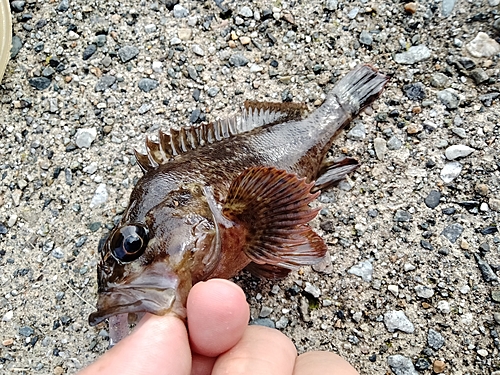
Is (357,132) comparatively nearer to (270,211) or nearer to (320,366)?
(270,211)

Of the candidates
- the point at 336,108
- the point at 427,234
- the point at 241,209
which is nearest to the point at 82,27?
the point at 336,108

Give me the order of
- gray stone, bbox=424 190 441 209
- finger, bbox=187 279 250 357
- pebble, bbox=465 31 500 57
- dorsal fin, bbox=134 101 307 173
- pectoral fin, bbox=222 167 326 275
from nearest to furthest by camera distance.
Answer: finger, bbox=187 279 250 357 → pectoral fin, bbox=222 167 326 275 → dorsal fin, bbox=134 101 307 173 → gray stone, bbox=424 190 441 209 → pebble, bbox=465 31 500 57

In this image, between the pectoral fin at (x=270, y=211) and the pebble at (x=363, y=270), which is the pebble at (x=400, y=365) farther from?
the pectoral fin at (x=270, y=211)

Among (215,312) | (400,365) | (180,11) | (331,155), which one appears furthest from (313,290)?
(180,11)

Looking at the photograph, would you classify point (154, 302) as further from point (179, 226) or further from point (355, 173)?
point (355, 173)

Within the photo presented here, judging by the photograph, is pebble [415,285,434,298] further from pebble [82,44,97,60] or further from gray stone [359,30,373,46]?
pebble [82,44,97,60]

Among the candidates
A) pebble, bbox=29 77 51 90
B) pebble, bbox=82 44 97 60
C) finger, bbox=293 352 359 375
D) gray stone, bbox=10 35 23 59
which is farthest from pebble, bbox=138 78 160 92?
finger, bbox=293 352 359 375
